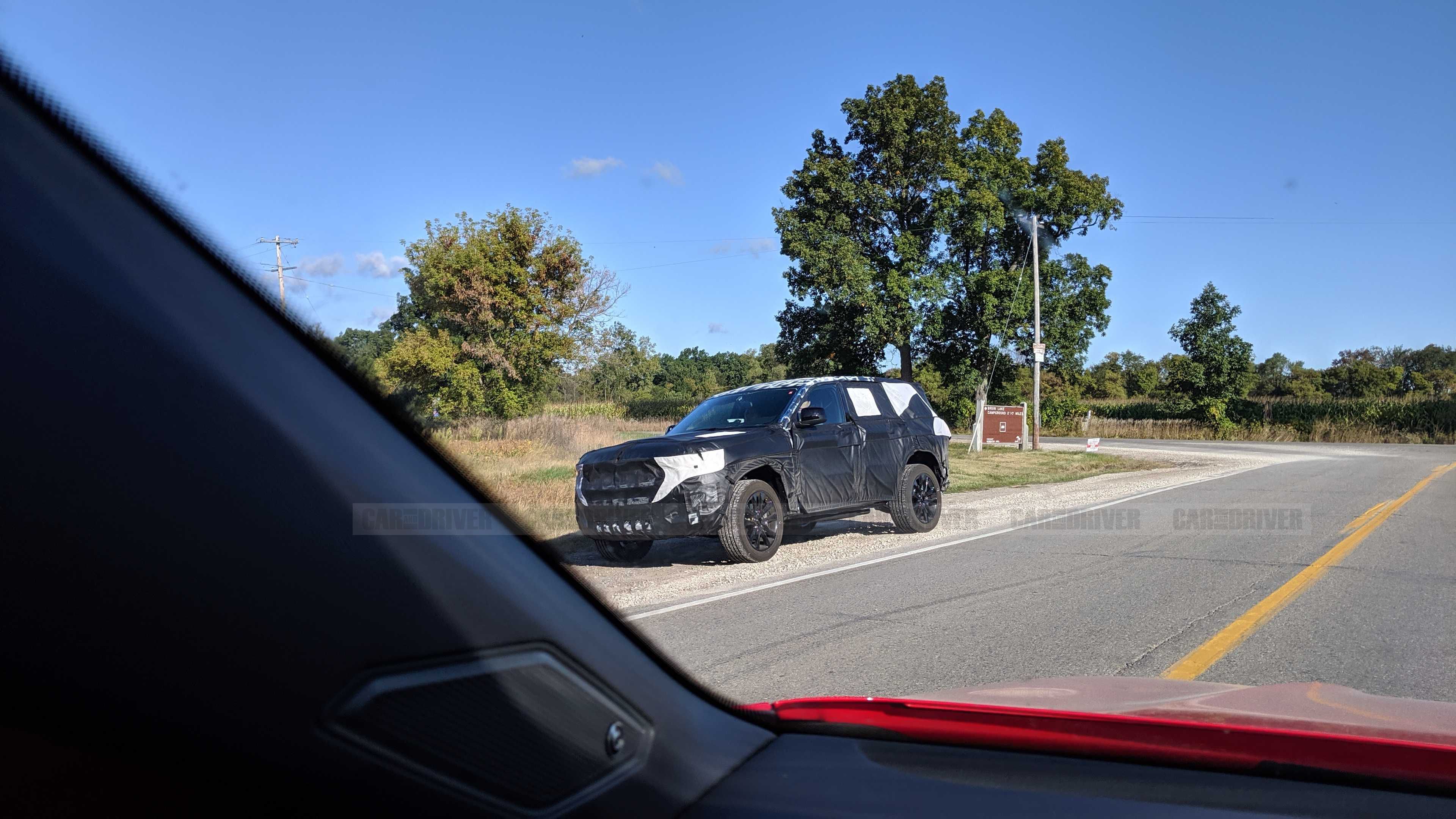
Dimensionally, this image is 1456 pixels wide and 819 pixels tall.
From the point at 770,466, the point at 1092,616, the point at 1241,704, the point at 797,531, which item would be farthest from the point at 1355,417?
the point at 1241,704

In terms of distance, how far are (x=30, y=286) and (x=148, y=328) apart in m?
0.12

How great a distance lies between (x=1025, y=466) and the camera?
23047mm

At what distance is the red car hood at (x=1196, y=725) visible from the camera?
184 cm

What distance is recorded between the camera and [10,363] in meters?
0.92

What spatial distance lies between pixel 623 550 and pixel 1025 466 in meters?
16.3

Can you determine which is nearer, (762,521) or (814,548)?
(762,521)

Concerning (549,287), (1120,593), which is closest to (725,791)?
(1120,593)

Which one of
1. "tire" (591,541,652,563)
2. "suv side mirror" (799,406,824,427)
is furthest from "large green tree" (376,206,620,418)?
"suv side mirror" (799,406,824,427)

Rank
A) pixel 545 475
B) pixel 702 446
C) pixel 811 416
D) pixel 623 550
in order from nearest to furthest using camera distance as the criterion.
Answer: pixel 545 475, pixel 702 446, pixel 623 550, pixel 811 416

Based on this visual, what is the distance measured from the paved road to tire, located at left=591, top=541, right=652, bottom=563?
1989mm

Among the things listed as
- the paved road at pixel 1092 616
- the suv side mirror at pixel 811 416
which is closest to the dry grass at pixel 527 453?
the paved road at pixel 1092 616

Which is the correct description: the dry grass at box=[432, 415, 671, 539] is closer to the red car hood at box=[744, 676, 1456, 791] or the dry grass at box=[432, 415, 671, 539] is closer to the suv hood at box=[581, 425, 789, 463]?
the red car hood at box=[744, 676, 1456, 791]

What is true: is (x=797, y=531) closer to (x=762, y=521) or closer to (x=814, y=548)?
(x=814, y=548)

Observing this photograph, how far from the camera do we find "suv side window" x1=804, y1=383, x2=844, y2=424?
9.95 m
